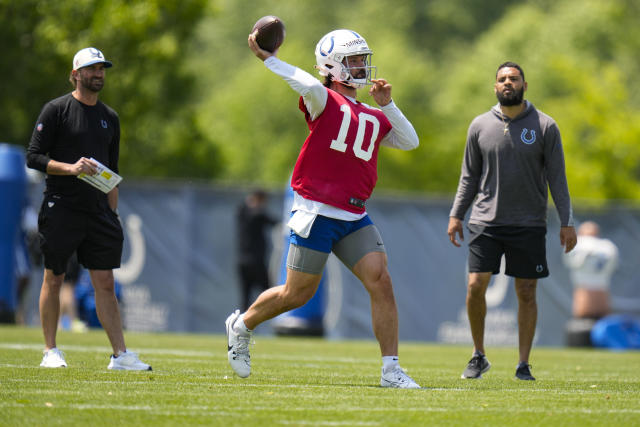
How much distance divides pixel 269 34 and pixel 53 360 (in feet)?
9.47

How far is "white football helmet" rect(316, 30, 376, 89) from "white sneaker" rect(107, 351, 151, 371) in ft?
8.11

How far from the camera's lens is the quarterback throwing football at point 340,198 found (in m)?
7.06

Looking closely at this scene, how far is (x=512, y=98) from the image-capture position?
27.5ft

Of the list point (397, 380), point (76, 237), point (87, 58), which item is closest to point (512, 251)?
point (397, 380)

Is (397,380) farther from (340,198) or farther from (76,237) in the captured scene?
(76,237)

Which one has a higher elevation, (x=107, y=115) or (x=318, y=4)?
(x=318, y=4)

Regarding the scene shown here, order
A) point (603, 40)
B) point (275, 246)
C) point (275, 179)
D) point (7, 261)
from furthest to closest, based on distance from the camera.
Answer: point (275, 179) < point (603, 40) < point (275, 246) < point (7, 261)

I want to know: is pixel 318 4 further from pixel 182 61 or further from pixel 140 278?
pixel 140 278

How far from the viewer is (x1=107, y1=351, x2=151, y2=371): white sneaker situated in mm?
7922

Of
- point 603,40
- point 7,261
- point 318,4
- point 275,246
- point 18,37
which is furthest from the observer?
point 318,4

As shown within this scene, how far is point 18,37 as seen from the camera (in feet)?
Result: 76.7

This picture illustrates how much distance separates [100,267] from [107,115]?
44.8 inches

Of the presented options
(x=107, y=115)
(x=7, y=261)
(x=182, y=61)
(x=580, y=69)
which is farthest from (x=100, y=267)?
(x=580, y=69)

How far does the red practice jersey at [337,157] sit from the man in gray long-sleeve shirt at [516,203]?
1571 mm
